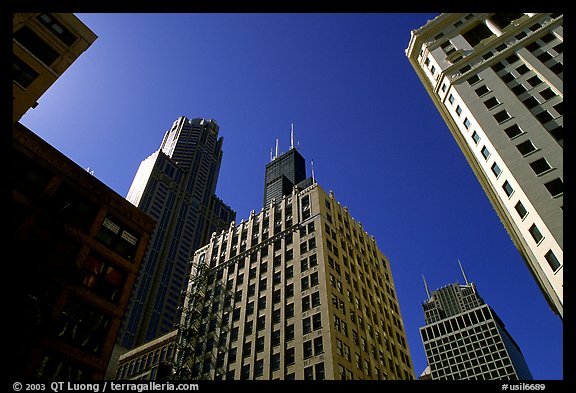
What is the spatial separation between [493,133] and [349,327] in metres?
31.4

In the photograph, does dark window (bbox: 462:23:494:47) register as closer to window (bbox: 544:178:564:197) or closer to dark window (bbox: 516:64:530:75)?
dark window (bbox: 516:64:530:75)

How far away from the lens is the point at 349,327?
181ft

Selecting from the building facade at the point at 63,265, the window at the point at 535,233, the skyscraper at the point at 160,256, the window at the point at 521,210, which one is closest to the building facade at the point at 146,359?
the building facade at the point at 63,265

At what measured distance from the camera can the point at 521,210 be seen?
1499 inches

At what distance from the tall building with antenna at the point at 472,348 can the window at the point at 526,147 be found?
14821 centimetres

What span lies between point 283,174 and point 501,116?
7117 cm

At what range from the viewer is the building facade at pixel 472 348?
535 feet

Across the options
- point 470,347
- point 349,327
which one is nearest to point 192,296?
point 349,327

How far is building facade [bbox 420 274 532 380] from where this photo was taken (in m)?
163

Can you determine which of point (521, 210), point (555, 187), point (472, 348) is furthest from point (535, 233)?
point (472, 348)

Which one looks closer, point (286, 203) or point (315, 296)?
point (315, 296)

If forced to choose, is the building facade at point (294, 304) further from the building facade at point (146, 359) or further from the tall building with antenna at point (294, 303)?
the building facade at point (146, 359)

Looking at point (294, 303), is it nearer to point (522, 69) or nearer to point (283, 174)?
point (522, 69)
